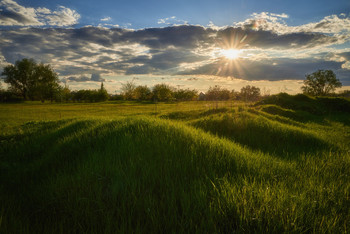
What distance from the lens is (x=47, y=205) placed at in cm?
279

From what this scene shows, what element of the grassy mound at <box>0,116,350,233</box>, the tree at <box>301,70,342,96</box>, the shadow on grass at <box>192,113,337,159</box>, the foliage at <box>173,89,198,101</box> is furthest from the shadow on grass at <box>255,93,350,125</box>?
the foliage at <box>173,89,198,101</box>

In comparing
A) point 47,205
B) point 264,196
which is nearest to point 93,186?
point 47,205

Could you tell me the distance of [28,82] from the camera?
81.4m

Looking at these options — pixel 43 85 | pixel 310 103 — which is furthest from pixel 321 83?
pixel 43 85

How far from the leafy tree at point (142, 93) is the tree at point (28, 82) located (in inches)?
1535

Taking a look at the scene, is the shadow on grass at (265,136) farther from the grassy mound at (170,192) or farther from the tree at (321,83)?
the tree at (321,83)

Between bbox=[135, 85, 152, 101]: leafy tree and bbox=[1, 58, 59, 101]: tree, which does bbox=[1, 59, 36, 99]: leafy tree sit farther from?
bbox=[135, 85, 152, 101]: leafy tree

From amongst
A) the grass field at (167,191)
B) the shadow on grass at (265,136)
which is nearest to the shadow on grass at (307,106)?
the shadow on grass at (265,136)

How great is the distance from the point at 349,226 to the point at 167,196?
2.05 metres

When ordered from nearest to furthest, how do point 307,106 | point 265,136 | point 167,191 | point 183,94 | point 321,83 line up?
1. point 167,191
2. point 265,136
3. point 307,106
4. point 321,83
5. point 183,94

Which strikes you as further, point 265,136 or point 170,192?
point 265,136

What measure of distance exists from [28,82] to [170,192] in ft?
344

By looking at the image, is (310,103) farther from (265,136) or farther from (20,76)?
(20,76)

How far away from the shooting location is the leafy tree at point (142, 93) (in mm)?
99312
